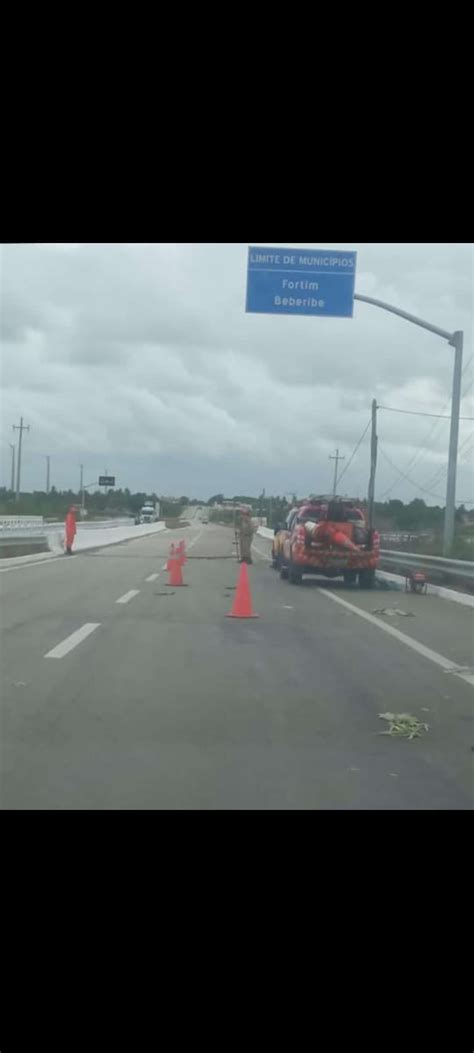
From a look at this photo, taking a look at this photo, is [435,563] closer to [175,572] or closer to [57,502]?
[175,572]

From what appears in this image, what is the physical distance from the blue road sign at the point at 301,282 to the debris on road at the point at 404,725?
516 cm

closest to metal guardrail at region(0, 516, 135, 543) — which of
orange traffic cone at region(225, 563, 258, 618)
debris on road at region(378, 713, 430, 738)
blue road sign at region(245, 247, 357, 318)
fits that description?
orange traffic cone at region(225, 563, 258, 618)

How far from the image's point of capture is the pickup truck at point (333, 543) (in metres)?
23.8

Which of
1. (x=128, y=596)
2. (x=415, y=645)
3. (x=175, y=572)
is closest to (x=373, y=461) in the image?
(x=175, y=572)

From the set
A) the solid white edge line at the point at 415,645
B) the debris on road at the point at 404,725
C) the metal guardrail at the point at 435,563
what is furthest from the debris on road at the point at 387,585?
the debris on road at the point at 404,725

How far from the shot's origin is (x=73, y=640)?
1454 centimetres

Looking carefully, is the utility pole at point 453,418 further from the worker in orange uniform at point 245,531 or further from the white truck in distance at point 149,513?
the white truck in distance at point 149,513

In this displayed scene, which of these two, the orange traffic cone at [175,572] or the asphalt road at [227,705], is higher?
the orange traffic cone at [175,572]

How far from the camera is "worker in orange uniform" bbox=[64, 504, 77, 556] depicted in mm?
34303

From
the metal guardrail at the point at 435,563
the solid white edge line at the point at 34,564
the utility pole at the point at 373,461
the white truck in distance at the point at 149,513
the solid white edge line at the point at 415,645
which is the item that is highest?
the utility pole at the point at 373,461

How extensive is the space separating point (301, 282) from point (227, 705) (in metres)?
6.36

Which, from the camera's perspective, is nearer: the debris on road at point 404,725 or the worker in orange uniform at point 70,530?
the debris on road at point 404,725

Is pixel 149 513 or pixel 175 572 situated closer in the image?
pixel 175 572
